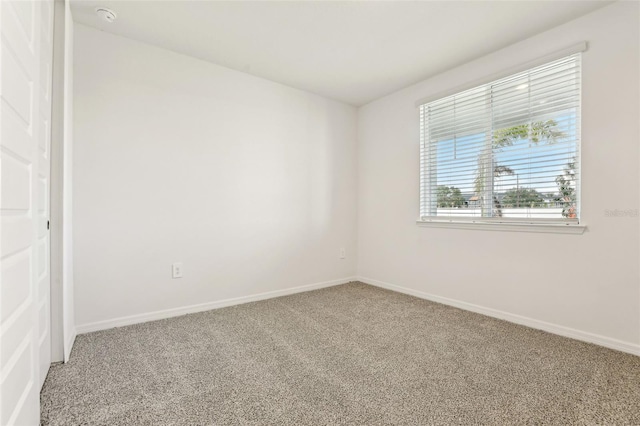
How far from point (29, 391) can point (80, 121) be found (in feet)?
6.09

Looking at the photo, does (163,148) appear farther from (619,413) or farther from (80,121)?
(619,413)

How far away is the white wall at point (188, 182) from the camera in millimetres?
2262

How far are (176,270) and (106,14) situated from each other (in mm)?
1940

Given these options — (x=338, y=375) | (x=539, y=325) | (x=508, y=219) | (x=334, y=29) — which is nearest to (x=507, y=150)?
(x=508, y=219)

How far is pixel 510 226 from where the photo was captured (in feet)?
8.16

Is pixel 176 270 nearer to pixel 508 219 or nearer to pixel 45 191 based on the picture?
pixel 45 191

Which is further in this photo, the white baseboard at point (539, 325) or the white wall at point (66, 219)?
the white baseboard at point (539, 325)

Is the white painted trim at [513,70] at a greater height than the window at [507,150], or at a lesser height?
greater

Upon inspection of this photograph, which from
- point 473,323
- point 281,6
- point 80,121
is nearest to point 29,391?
point 80,121

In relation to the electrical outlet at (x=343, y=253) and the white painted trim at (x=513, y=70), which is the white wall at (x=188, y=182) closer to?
the electrical outlet at (x=343, y=253)

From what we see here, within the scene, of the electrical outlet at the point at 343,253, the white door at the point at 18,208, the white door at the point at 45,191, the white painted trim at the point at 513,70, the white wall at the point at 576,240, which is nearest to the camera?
the white door at the point at 18,208

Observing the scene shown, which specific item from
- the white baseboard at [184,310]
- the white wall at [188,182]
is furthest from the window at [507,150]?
the white baseboard at [184,310]

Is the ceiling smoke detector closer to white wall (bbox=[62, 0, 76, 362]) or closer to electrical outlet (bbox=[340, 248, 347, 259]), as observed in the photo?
white wall (bbox=[62, 0, 76, 362])

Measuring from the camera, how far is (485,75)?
8.70ft
